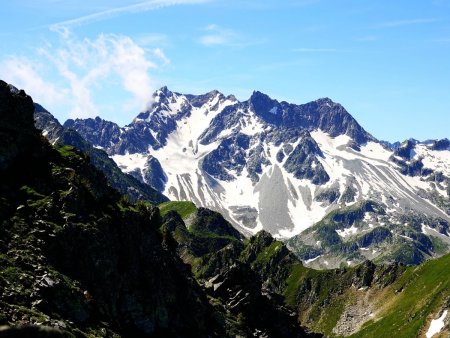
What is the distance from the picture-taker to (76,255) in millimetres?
65188

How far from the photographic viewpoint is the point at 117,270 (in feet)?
232

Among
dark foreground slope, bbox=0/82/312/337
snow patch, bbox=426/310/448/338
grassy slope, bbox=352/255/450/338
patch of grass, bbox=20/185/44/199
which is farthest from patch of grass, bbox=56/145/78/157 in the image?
grassy slope, bbox=352/255/450/338

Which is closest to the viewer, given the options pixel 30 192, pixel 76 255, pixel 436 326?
pixel 76 255

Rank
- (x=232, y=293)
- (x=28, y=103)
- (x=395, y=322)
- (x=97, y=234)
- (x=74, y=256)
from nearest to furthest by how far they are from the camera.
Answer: (x=74, y=256), (x=97, y=234), (x=28, y=103), (x=232, y=293), (x=395, y=322)

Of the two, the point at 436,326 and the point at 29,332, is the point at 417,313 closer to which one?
the point at 436,326

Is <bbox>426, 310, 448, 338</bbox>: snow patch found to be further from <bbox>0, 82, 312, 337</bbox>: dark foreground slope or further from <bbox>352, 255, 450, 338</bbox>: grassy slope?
<bbox>0, 82, 312, 337</bbox>: dark foreground slope

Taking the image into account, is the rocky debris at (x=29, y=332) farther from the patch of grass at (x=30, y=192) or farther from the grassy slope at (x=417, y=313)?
the grassy slope at (x=417, y=313)

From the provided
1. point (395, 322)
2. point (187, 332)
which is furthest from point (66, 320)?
point (395, 322)

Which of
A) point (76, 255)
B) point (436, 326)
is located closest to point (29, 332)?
point (76, 255)

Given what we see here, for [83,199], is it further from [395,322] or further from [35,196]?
[395,322]

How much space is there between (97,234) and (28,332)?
165ft

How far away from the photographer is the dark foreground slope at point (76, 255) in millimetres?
56125

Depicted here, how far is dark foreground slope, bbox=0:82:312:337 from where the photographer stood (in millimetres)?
56125

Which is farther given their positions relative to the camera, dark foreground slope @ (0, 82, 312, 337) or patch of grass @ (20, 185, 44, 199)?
patch of grass @ (20, 185, 44, 199)
